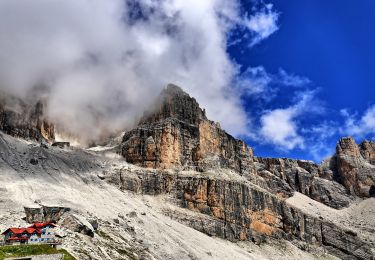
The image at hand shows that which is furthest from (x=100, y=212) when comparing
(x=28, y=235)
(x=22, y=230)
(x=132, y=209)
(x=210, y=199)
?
(x=210, y=199)

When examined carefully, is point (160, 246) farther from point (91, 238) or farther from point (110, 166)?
point (110, 166)

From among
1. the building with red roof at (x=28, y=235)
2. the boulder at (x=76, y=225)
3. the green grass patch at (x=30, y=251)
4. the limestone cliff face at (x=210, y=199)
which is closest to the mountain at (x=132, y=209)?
the boulder at (x=76, y=225)

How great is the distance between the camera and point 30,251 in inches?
3511

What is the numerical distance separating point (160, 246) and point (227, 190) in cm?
7014

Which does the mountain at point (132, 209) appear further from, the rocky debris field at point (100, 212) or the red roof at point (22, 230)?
the red roof at point (22, 230)

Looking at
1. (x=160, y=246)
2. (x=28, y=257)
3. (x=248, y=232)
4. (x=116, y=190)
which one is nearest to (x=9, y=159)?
(x=116, y=190)

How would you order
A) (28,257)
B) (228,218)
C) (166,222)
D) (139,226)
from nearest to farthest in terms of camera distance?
(28,257) → (139,226) → (166,222) → (228,218)

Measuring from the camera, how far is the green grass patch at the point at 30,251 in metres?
86.8

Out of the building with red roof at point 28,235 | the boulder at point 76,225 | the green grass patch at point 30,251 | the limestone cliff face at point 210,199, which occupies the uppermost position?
the limestone cliff face at point 210,199

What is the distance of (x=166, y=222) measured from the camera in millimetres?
159750

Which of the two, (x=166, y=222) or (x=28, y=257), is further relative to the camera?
(x=166, y=222)

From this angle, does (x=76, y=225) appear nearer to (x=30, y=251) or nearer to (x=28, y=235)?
(x=28, y=235)

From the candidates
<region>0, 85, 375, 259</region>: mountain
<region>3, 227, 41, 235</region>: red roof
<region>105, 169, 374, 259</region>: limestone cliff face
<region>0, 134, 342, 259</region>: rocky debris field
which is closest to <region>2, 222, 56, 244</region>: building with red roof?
<region>3, 227, 41, 235</region>: red roof

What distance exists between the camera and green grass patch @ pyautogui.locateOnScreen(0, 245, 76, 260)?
8675 cm
